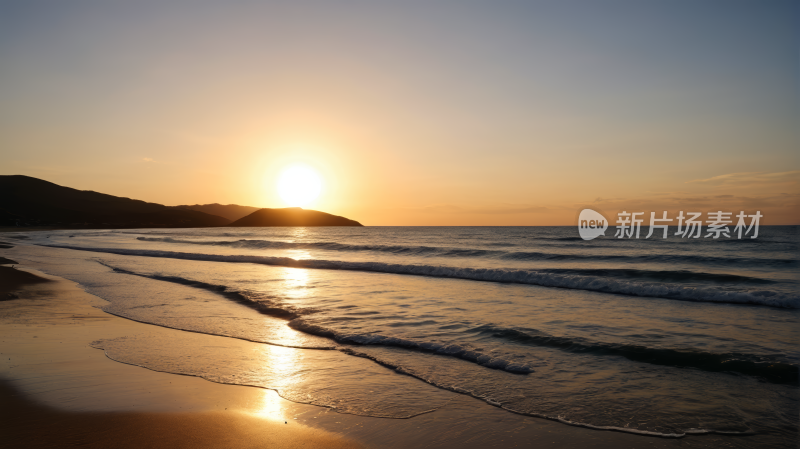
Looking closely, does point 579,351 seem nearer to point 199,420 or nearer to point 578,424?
point 578,424

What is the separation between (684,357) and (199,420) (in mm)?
8231

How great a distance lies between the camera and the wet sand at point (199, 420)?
4.71 m

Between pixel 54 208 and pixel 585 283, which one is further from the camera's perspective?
pixel 54 208

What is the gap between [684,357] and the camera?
796 centimetres

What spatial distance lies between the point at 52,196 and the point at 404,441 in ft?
789

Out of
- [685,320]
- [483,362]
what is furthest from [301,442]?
[685,320]

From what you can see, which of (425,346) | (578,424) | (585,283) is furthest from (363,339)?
(585,283)

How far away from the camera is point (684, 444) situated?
4.82 metres

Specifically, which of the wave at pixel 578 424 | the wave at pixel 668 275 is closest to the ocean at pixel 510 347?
the wave at pixel 578 424

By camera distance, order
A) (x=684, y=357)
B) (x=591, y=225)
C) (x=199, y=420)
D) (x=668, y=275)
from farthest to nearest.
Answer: (x=591, y=225) → (x=668, y=275) → (x=684, y=357) → (x=199, y=420)

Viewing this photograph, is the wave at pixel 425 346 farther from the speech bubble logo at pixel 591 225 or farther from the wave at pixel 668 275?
the speech bubble logo at pixel 591 225

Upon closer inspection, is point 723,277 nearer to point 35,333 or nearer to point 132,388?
point 132,388

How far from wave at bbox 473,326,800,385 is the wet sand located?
3.22 metres

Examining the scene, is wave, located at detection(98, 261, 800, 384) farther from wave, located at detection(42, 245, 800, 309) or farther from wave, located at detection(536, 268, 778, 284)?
wave, located at detection(536, 268, 778, 284)
